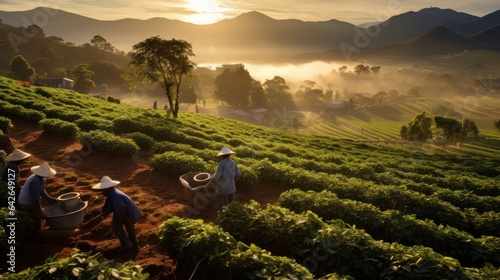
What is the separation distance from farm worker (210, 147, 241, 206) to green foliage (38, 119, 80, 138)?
1256 cm

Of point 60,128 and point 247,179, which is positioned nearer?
point 247,179

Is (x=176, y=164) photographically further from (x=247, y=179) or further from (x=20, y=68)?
(x=20, y=68)

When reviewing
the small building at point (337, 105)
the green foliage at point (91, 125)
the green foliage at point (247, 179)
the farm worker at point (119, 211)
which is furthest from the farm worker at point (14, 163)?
the small building at point (337, 105)

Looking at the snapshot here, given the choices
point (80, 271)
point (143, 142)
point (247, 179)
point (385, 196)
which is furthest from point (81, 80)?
point (80, 271)

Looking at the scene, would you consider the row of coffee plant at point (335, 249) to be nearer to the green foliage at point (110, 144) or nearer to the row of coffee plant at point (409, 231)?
the row of coffee plant at point (409, 231)

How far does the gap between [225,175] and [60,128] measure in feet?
45.0

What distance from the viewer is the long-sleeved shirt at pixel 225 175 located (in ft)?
36.4

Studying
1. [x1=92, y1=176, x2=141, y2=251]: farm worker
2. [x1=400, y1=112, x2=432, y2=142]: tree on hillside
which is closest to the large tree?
[x1=92, y1=176, x2=141, y2=251]: farm worker

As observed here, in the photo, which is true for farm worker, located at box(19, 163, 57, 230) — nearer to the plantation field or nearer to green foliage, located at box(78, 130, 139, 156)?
the plantation field

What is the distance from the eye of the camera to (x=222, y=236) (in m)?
7.63

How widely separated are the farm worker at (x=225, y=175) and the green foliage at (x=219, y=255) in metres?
2.87

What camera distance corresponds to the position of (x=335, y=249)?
779 cm

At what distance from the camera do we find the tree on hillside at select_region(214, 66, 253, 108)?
118m

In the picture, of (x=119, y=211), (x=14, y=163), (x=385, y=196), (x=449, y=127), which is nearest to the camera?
(x=119, y=211)
